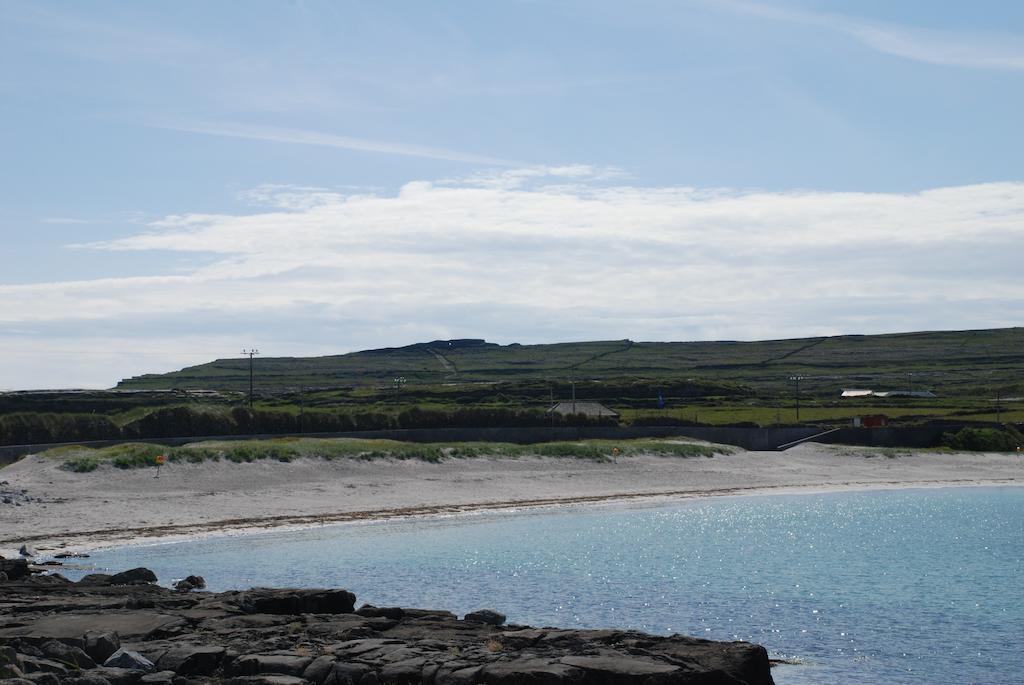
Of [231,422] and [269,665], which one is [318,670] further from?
[231,422]

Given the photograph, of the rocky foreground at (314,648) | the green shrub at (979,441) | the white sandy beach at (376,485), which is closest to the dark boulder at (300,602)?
the rocky foreground at (314,648)

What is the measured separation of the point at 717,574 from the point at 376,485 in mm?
25316

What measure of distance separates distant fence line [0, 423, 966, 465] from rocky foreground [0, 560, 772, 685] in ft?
147

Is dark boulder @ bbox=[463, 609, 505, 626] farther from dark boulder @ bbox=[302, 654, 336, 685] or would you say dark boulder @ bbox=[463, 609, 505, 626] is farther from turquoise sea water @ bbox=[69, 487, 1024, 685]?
dark boulder @ bbox=[302, 654, 336, 685]

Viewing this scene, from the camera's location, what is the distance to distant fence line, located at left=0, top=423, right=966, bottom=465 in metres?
75.0

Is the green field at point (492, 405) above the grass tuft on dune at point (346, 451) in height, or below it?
above

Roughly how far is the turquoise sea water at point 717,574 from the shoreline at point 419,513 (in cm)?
136

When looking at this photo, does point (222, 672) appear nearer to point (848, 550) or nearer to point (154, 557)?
point (154, 557)

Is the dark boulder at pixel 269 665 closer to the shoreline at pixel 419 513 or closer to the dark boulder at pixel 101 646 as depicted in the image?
the dark boulder at pixel 101 646

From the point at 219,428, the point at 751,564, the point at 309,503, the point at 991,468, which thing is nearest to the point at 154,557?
the point at 309,503

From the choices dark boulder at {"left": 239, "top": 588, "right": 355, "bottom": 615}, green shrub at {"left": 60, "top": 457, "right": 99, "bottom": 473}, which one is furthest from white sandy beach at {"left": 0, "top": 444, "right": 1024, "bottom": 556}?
dark boulder at {"left": 239, "top": 588, "right": 355, "bottom": 615}

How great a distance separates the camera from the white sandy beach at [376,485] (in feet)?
151

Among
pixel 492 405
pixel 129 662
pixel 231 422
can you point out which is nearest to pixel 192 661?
pixel 129 662

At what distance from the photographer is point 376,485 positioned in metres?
59.6
